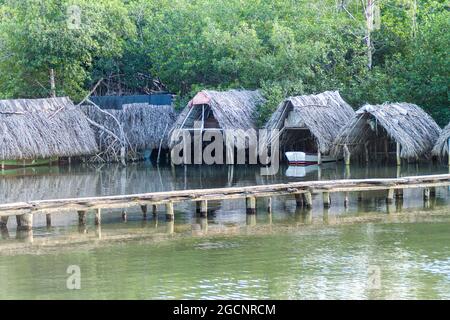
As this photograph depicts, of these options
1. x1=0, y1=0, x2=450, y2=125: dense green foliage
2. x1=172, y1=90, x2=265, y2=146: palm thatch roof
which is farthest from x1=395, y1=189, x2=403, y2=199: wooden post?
x1=172, y1=90, x2=265, y2=146: palm thatch roof

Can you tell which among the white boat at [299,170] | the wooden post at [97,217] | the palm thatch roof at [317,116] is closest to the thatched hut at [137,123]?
the palm thatch roof at [317,116]

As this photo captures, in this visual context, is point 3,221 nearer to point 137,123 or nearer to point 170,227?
point 170,227

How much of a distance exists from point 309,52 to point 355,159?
405 centimetres

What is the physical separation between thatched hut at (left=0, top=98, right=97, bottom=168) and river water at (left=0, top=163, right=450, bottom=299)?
297 inches

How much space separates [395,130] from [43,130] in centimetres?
1172

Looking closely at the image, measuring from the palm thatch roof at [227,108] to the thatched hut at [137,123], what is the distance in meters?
2.32

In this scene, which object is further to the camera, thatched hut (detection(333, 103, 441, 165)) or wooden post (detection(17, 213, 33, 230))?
thatched hut (detection(333, 103, 441, 165))

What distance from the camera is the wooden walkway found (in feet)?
59.6

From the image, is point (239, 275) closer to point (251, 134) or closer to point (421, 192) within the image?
point (421, 192)

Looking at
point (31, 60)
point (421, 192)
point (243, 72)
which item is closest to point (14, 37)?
point (31, 60)

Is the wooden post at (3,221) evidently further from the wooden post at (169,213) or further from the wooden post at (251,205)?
the wooden post at (251,205)

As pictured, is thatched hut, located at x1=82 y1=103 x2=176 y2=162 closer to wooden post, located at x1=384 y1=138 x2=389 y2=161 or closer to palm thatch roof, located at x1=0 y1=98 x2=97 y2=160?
palm thatch roof, located at x1=0 y1=98 x2=97 y2=160

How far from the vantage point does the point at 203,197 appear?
64.2ft
